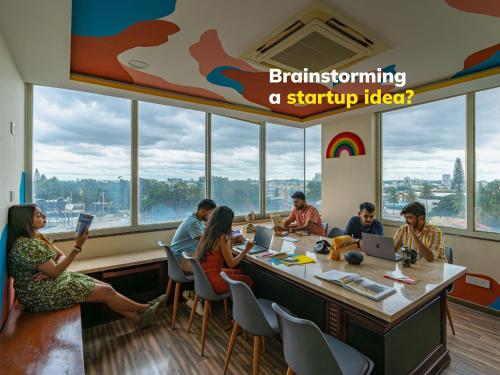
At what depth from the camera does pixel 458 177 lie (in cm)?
339

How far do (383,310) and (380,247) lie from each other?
954mm

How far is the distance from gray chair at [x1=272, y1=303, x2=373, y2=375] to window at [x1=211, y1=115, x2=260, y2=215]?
128 inches

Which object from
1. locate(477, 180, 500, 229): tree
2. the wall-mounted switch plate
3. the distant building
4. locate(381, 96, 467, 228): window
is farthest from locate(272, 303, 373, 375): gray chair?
the distant building

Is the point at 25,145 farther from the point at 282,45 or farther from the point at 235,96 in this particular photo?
the point at 282,45

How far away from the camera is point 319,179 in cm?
545

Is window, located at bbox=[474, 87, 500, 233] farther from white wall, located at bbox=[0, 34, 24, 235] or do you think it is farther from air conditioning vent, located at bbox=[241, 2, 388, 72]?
white wall, located at bbox=[0, 34, 24, 235]

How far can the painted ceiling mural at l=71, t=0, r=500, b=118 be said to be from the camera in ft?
6.07

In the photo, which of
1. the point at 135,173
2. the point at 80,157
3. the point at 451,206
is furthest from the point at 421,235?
the point at 80,157

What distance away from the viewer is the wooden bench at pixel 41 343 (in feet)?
4.92

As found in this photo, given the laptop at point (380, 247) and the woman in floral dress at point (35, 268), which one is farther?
the laptop at point (380, 247)

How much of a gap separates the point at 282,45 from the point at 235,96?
167cm

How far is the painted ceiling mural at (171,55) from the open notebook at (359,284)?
1971 mm

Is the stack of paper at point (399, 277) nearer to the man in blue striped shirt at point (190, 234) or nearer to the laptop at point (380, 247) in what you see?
the laptop at point (380, 247)

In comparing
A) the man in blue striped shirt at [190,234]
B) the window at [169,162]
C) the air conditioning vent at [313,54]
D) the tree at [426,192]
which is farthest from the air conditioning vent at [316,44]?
the tree at [426,192]
